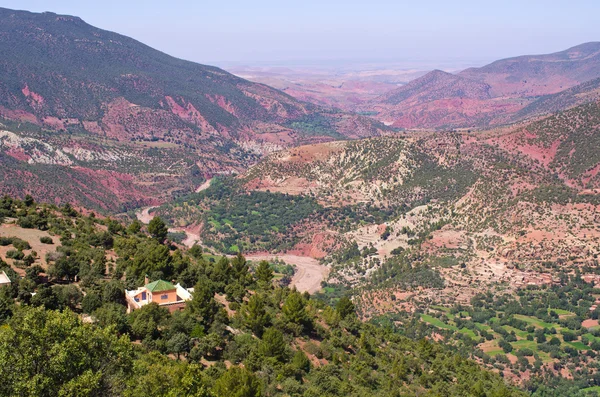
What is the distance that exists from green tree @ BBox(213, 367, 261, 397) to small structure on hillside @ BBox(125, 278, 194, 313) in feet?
45.6

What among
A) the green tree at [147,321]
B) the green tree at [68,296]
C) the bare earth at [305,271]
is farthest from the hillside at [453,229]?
the green tree at [68,296]

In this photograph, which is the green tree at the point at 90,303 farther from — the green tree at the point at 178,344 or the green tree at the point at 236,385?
the green tree at the point at 236,385

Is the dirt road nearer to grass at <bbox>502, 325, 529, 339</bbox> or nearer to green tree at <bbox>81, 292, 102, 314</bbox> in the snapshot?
grass at <bbox>502, 325, 529, 339</bbox>

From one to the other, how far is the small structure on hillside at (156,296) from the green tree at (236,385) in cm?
1390

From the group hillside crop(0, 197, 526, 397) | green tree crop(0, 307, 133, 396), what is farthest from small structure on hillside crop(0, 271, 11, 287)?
green tree crop(0, 307, 133, 396)

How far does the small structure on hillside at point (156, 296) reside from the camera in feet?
134

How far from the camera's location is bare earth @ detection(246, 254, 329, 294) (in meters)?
88.4

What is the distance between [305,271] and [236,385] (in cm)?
6866

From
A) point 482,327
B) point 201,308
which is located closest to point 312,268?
point 482,327

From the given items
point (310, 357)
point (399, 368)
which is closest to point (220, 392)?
point (310, 357)

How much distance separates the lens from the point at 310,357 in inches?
1705

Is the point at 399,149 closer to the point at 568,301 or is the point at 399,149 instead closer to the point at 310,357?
the point at 568,301

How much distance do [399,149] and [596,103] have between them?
128 ft

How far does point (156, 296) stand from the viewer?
41.2 meters
